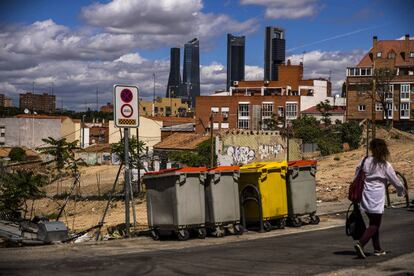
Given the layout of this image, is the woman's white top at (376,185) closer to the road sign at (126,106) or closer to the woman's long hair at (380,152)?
the woman's long hair at (380,152)

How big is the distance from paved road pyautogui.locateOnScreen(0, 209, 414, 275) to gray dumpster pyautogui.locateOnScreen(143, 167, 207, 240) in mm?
779

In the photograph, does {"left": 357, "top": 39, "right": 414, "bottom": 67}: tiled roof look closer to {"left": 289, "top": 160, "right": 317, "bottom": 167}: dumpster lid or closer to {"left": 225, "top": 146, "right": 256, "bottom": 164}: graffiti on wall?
{"left": 225, "top": 146, "right": 256, "bottom": 164}: graffiti on wall

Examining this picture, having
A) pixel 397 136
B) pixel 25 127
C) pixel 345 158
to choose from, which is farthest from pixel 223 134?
pixel 25 127

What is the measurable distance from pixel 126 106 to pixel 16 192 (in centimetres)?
650

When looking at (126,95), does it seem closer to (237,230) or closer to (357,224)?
(237,230)

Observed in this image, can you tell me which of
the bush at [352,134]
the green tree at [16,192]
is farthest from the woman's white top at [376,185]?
the bush at [352,134]

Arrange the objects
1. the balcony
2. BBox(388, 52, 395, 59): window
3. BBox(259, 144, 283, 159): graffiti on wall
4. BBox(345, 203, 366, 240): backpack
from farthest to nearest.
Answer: BBox(388, 52, 395, 59): window < the balcony < BBox(259, 144, 283, 159): graffiti on wall < BBox(345, 203, 366, 240): backpack

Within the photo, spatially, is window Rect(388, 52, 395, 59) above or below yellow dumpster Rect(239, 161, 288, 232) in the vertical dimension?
above

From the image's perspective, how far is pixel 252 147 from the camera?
51.2m

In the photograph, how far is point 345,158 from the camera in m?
40.3

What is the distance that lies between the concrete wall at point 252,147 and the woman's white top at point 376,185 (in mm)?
39061

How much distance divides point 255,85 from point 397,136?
6556 centimetres

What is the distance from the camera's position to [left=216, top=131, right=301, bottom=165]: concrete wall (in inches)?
1917

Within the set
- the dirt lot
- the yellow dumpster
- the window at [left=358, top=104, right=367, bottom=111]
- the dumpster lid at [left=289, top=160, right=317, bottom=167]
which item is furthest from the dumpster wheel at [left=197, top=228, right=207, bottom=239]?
the window at [left=358, top=104, right=367, bottom=111]
